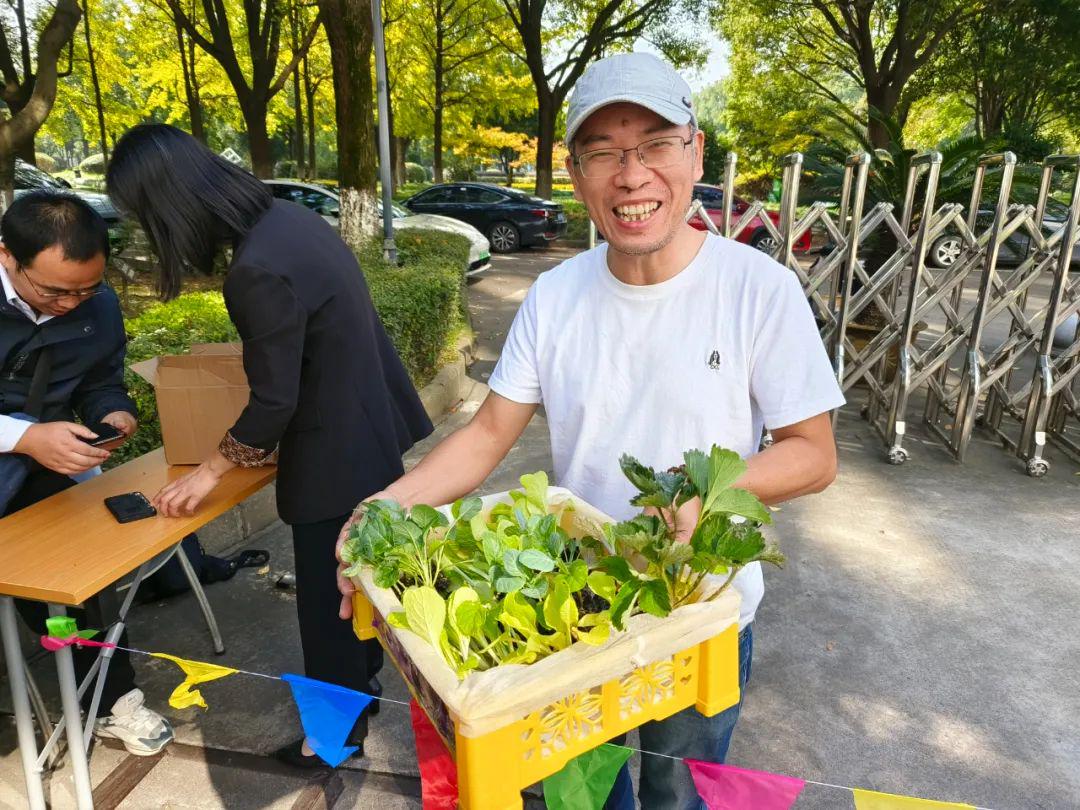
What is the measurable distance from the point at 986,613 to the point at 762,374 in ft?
9.08

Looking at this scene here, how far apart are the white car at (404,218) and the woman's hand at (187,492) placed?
8.57 meters

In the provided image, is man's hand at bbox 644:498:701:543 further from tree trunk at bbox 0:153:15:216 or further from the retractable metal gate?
tree trunk at bbox 0:153:15:216

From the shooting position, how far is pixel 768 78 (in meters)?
21.5

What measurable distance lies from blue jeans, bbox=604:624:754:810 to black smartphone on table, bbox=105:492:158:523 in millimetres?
1507

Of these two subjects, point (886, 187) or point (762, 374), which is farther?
point (886, 187)

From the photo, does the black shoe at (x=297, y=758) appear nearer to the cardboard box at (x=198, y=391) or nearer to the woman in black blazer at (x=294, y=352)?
the woman in black blazer at (x=294, y=352)

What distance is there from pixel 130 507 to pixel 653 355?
1622 millimetres

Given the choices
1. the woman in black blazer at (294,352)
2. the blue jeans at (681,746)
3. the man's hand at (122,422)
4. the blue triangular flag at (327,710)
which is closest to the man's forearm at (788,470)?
the blue jeans at (681,746)

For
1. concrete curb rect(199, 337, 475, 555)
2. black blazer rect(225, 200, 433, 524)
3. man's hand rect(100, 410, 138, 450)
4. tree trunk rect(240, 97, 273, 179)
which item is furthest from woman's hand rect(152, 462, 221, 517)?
tree trunk rect(240, 97, 273, 179)

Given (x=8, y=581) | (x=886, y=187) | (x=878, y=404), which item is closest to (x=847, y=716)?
(x=8, y=581)

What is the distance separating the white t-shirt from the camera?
1.34 metres

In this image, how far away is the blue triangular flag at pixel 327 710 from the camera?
4.75 ft

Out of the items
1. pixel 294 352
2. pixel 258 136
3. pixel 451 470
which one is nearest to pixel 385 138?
pixel 294 352

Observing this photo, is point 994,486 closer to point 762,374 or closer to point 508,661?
point 762,374
